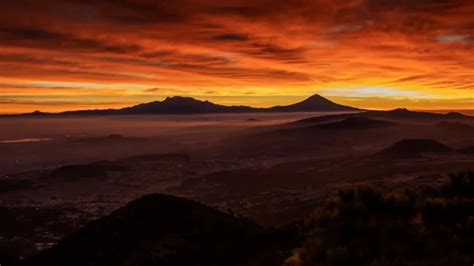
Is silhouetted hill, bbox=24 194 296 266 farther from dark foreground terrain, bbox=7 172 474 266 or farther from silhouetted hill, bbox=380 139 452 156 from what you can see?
silhouetted hill, bbox=380 139 452 156

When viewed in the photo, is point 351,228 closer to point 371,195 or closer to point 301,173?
point 371,195

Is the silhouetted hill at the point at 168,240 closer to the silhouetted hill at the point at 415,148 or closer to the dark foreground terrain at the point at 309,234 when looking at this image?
the dark foreground terrain at the point at 309,234

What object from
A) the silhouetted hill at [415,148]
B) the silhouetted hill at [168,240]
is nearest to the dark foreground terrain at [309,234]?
the silhouetted hill at [168,240]

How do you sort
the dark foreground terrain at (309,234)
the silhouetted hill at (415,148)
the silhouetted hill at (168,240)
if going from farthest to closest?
the silhouetted hill at (415,148)
the silhouetted hill at (168,240)
the dark foreground terrain at (309,234)

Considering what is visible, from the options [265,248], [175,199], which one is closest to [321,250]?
[265,248]

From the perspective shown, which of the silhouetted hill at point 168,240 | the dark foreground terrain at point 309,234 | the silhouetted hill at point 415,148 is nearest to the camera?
the dark foreground terrain at point 309,234

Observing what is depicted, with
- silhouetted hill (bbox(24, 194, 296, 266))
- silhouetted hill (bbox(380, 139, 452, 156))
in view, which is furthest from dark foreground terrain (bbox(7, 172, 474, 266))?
silhouetted hill (bbox(380, 139, 452, 156))
